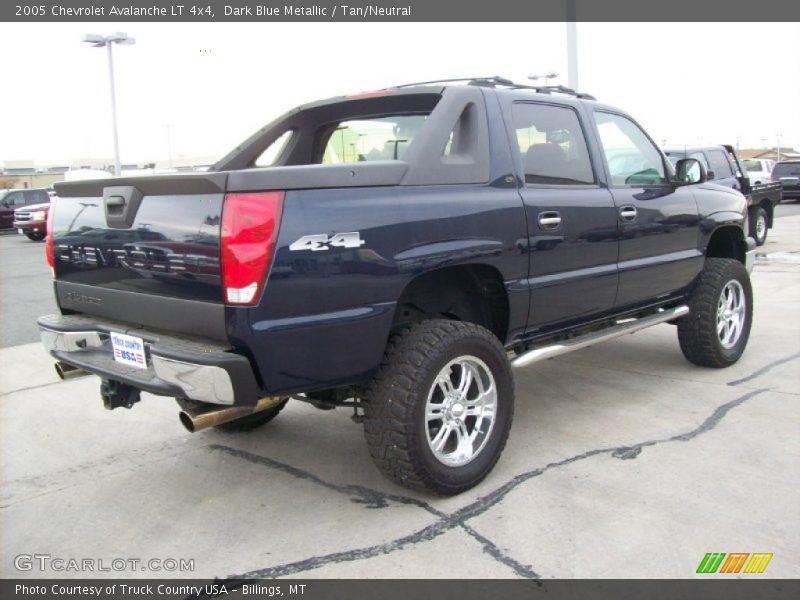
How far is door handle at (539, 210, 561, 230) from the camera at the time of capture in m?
3.95

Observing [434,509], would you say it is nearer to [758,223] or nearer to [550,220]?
[550,220]

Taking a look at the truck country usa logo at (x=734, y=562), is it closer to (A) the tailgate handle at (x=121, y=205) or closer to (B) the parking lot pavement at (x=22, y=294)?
(A) the tailgate handle at (x=121, y=205)

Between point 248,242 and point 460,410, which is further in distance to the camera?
Result: point 460,410

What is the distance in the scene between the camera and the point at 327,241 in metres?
3.00

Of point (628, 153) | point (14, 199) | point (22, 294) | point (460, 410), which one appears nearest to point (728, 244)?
point (628, 153)

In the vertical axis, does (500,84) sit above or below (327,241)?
above

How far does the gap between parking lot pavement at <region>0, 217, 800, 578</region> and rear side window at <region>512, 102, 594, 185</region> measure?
1543mm

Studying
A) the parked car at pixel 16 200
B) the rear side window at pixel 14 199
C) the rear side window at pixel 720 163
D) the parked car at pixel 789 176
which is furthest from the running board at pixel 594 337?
the rear side window at pixel 14 199

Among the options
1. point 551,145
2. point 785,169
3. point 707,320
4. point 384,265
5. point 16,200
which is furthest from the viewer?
point 16,200

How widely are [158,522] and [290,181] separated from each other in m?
1.76

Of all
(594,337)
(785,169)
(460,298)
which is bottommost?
(594,337)

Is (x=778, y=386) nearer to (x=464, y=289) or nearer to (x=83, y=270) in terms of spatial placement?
(x=464, y=289)

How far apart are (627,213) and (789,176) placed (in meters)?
24.8
